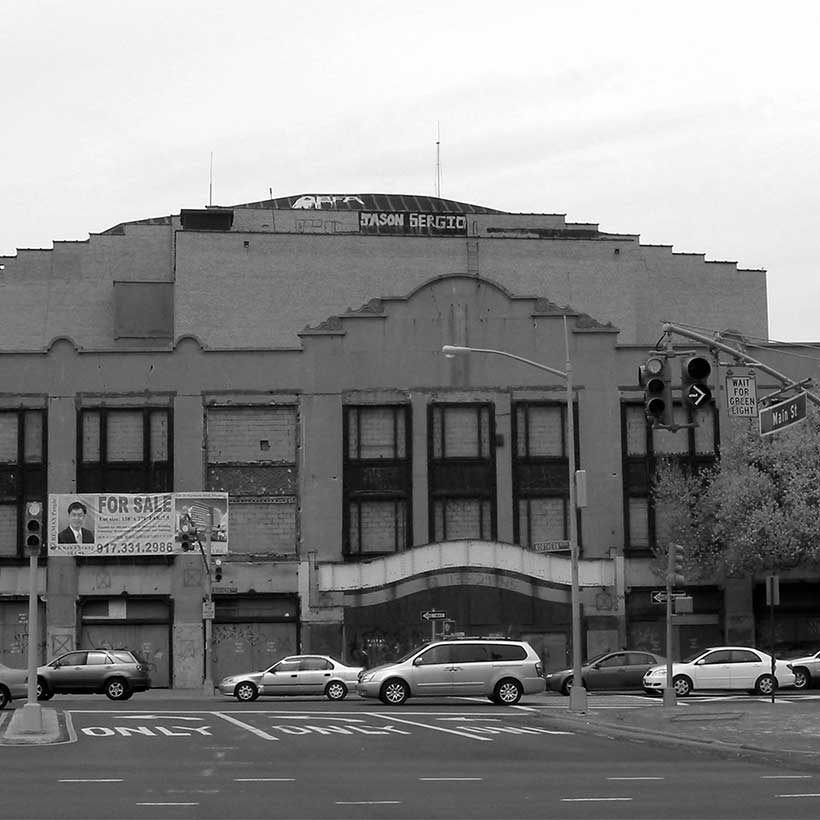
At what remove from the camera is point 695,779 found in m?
19.8

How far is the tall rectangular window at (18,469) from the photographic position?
189ft

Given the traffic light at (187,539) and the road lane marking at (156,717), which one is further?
the traffic light at (187,539)

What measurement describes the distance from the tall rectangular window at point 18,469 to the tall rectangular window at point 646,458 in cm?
2260

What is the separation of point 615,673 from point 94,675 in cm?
1548

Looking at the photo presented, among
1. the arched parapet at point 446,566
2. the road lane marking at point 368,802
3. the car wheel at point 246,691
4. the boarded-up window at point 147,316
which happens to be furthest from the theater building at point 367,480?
the road lane marking at point 368,802

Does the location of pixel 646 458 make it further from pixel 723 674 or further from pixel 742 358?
pixel 742 358

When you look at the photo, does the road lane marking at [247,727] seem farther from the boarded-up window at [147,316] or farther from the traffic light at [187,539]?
the boarded-up window at [147,316]

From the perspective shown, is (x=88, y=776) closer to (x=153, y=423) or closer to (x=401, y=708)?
(x=401, y=708)

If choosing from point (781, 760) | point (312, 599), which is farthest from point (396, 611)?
point (781, 760)

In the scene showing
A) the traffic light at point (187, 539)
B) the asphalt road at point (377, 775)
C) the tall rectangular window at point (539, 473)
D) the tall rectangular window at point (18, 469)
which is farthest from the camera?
the tall rectangular window at point (539, 473)

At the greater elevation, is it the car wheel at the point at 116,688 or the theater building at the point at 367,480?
the theater building at the point at 367,480

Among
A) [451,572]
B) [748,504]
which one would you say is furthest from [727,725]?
[451,572]

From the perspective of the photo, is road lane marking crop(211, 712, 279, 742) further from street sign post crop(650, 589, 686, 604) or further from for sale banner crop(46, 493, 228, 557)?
for sale banner crop(46, 493, 228, 557)

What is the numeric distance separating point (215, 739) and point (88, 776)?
24.2 ft
